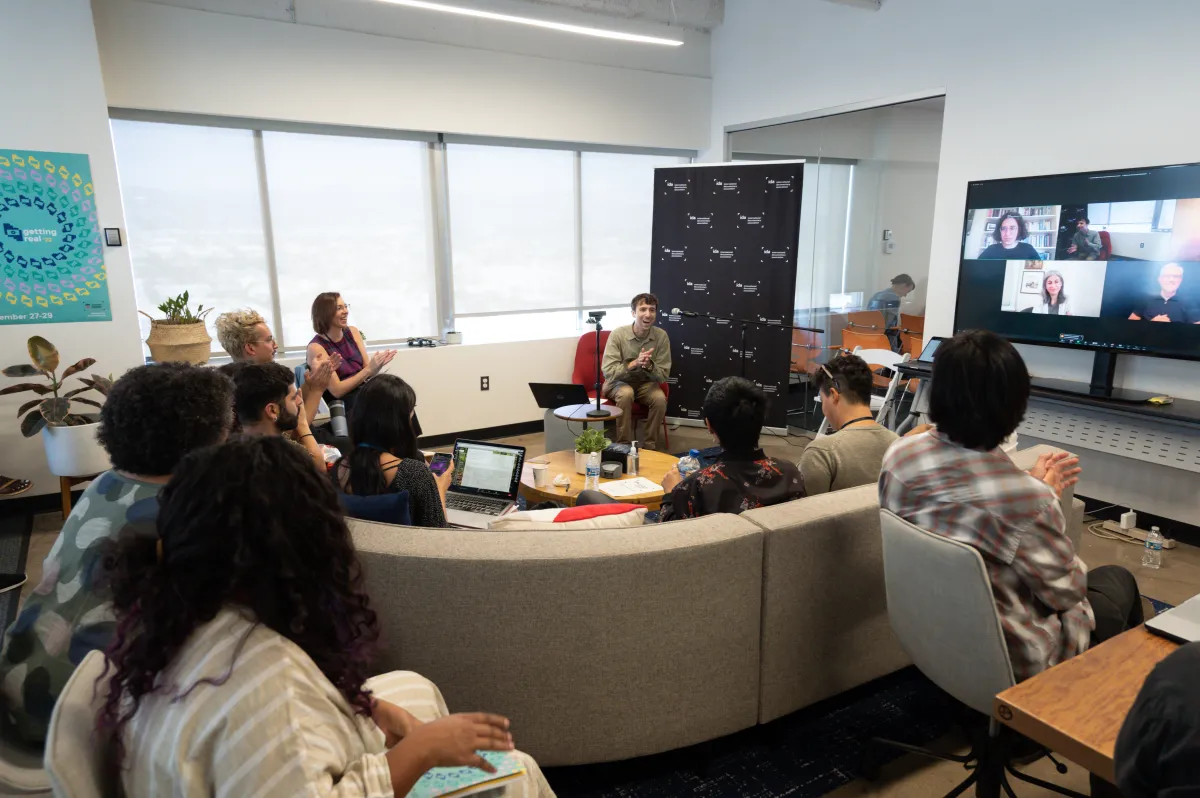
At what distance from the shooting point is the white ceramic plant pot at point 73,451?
3531 mm

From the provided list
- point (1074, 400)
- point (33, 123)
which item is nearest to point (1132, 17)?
point (1074, 400)

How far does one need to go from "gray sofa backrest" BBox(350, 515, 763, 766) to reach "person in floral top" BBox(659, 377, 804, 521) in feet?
0.72

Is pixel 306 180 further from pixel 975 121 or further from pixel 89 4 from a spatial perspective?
pixel 975 121

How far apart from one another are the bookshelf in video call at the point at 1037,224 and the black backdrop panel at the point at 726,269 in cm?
148

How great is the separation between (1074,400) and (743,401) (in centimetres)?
270

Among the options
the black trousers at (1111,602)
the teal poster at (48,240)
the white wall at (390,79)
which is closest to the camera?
the black trousers at (1111,602)

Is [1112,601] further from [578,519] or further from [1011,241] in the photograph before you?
[1011,241]

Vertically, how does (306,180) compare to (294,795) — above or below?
above

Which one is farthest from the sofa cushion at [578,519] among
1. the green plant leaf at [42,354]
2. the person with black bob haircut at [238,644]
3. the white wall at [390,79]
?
the white wall at [390,79]

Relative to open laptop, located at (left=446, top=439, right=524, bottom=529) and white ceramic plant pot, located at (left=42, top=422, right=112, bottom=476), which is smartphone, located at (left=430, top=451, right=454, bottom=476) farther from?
white ceramic plant pot, located at (left=42, top=422, right=112, bottom=476)

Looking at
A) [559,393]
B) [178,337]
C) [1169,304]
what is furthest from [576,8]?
[1169,304]

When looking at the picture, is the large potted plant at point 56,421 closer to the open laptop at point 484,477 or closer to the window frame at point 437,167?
the window frame at point 437,167

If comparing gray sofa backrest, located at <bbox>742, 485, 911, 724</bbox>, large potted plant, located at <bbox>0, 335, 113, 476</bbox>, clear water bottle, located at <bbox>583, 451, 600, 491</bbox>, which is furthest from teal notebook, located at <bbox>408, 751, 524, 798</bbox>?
large potted plant, located at <bbox>0, 335, 113, 476</bbox>

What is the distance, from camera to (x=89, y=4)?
3.68m
